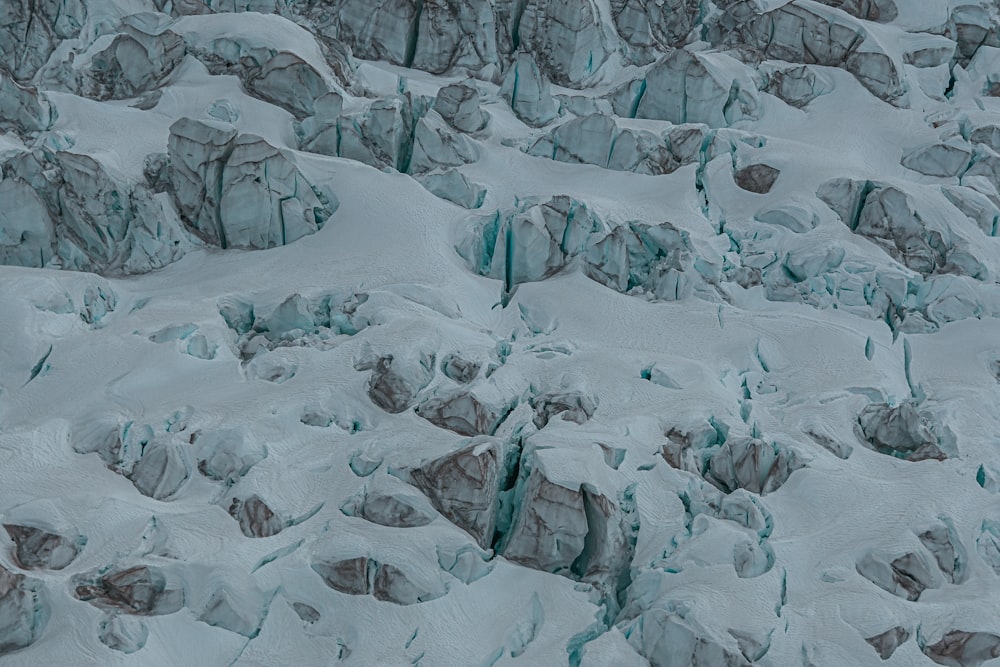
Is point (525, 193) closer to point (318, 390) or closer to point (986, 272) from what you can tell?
point (318, 390)

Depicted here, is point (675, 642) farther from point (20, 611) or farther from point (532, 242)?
point (532, 242)

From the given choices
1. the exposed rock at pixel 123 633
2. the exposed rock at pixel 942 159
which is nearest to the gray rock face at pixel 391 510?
the exposed rock at pixel 123 633

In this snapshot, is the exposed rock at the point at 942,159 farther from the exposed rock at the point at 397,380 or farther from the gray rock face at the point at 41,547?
the gray rock face at the point at 41,547

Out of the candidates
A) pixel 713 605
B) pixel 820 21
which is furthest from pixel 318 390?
pixel 820 21

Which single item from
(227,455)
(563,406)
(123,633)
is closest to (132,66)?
(227,455)

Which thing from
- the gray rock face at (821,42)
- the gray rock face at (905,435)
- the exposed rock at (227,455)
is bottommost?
the exposed rock at (227,455)

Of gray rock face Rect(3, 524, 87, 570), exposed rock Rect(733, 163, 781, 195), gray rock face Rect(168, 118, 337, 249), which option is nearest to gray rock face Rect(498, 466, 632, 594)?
gray rock face Rect(3, 524, 87, 570)
